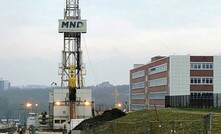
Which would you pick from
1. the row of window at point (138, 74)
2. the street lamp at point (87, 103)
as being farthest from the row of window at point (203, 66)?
the street lamp at point (87, 103)

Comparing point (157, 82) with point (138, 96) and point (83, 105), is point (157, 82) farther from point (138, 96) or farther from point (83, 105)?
point (83, 105)

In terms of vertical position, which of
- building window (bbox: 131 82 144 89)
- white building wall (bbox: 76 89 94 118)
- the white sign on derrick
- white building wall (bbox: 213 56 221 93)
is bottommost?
white building wall (bbox: 76 89 94 118)

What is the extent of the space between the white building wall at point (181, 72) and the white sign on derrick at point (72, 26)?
3840 centimetres

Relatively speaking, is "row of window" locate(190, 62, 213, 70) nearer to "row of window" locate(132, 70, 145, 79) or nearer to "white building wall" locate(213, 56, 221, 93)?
"white building wall" locate(213, 56, 221, 93)

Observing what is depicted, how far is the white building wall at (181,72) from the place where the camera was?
111375mm

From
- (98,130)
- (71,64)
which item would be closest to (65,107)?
(71,64)

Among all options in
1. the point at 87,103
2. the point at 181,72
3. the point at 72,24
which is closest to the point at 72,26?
the point at 72,24

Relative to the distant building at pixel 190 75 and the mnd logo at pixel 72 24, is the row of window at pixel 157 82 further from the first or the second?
the mnd logo at pixel 72 24

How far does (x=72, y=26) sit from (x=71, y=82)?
1038 cm

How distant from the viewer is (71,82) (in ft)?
251

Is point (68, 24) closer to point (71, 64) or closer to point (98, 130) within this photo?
point (71, 64)

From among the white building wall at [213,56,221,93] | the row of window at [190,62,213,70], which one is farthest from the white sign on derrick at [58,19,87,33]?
the white building wall at [213,56,221,93]

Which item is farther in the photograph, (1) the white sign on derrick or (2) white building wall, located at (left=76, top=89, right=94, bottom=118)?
(1) the white sign on derrick

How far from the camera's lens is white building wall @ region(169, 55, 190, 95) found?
111 meters
